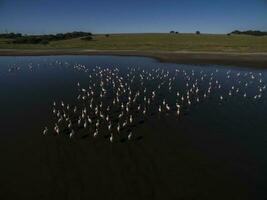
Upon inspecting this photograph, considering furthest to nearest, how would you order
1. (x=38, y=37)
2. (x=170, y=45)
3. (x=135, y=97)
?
(x=38, y=37)
(x=170, y=45)
(x=135, y=97)

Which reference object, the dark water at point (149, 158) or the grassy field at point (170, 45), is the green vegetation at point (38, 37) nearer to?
the grassy field at point (170, 45)

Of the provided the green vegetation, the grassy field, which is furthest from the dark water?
the green vegetation

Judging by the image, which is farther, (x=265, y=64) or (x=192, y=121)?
(x=265, y=64)

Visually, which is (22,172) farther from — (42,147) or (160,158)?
(160,158)

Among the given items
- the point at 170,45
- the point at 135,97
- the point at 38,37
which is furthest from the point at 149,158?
the point at 38,37

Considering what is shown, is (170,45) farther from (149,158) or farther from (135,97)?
(149,158)

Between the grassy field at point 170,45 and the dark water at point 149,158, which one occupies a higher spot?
the grassy field at point 170,45

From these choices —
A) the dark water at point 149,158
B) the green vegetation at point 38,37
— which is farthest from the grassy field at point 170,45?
the dark water at point 149,158

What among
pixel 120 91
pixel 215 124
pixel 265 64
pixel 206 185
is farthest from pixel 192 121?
pixel 265 64

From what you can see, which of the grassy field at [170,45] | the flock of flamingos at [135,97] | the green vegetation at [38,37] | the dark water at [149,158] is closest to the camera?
the dark water at [149,158]
